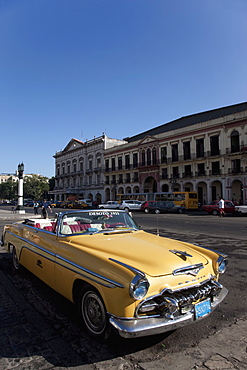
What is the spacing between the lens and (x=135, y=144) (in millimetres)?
46312

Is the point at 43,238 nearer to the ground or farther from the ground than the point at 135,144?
nearer to the ground

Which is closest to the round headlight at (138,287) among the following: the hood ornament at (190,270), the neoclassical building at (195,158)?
the hood ornament at (190,270)

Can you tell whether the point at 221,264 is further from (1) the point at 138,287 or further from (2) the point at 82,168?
(2) the point at 82,168

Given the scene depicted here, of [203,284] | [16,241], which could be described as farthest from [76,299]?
[16,241]

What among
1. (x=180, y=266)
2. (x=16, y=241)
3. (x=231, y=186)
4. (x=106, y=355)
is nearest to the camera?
(x=106, y=355)

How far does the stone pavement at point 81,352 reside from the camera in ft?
7.68

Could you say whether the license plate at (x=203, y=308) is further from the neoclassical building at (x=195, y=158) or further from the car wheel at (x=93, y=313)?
the neoclassical building at (x=195, y=158)

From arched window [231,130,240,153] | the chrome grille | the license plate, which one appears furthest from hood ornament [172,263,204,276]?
arched window [231,130,240,153]

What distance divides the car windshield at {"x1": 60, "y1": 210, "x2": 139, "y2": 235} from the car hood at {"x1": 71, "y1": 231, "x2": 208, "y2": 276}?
0.32m

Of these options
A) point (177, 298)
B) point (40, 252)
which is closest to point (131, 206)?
point (40, 252)

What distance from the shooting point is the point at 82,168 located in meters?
61.0

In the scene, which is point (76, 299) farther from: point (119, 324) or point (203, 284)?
point (203, 284)

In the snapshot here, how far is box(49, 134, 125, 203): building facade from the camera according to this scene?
55213mm

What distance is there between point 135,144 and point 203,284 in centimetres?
4424
